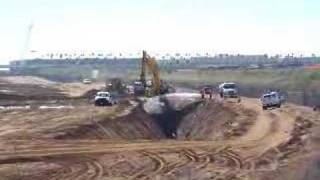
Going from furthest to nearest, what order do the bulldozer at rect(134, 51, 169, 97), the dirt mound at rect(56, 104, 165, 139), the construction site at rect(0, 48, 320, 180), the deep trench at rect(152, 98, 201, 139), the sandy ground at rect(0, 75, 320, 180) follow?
1. the bulldozer at rect(134, 51, 169, 97)
2. the deep trench at rect(152, 98, 201, 139)
3. the dirt mound at rect(56, 104, 165, 139)
4. the construction site at rect(0, 48, 320, 180)
5. the sandy ground at rect(0, 75, 320, 180)

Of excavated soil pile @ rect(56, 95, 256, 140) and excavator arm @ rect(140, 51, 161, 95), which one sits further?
excavator arm @ rect(140, 51, 161, 95)

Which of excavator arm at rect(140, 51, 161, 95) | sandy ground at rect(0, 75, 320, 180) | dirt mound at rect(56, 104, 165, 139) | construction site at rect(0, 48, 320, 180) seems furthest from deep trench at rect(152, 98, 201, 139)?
excavator arm at rect(140, 51, 161, 95)

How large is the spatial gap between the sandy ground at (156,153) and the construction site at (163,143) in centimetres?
5

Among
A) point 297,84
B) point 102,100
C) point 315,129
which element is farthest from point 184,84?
point 315,129

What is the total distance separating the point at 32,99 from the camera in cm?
9044

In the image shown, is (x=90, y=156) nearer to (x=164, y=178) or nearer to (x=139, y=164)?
(x=139, y=164)

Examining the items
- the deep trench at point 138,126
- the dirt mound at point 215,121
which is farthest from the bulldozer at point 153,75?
the dirt mound at point 215,121

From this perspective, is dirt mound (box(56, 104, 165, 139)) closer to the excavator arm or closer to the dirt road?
the dirt road

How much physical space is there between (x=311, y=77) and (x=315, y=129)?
62.5 m

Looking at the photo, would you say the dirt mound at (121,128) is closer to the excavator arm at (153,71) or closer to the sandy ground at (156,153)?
the sandy ground at (156,153)

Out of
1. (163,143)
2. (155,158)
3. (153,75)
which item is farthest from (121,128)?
(153,75)

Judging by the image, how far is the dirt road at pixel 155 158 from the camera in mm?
28578

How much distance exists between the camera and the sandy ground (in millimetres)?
28391

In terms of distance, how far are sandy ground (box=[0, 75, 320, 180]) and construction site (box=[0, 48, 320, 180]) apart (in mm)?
46
